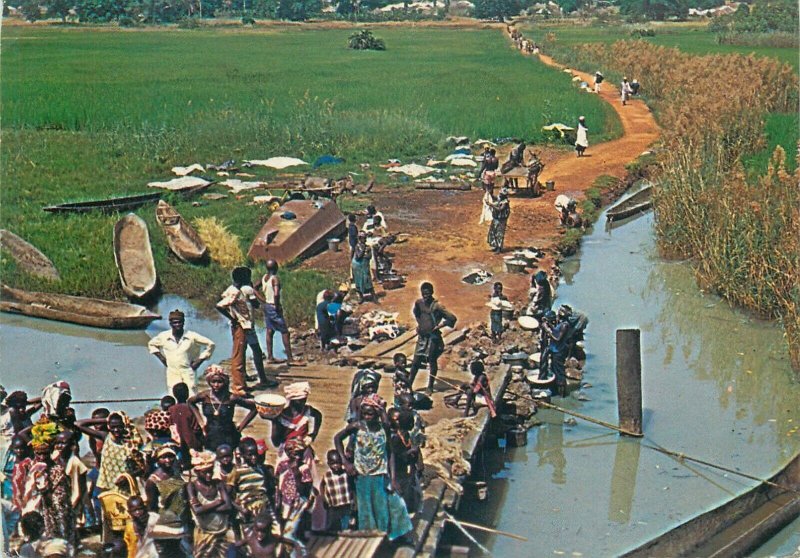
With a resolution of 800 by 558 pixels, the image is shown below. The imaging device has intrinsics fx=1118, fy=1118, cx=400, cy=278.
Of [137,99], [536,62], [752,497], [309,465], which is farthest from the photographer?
[536,62]

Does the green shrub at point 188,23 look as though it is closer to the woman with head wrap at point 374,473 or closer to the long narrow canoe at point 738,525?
the long narrow canoe at point 738,525

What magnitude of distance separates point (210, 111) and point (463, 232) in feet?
42.9

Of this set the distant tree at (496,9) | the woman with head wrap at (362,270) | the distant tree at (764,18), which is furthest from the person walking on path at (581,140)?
the distant tree at (496,9)

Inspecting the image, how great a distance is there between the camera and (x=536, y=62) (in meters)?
45.5

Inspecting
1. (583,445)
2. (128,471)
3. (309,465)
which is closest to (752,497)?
(583,445)

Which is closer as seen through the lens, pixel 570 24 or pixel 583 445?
pixel 583 445

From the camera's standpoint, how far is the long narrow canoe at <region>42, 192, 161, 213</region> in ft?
61.3

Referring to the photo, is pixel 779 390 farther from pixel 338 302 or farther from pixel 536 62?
pixel 536 62

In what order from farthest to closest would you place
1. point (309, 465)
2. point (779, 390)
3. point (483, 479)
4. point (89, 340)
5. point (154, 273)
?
1. point (154, 273)
2. point (89, 340)
3. point (779, 390)
4. point (483, 479)
5. point (309, 465)

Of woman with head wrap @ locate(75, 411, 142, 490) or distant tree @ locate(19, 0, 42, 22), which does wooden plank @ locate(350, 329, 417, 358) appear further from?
distant tree @ locate(19, 0, 42, 22)

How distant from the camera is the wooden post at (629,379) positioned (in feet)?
34.0

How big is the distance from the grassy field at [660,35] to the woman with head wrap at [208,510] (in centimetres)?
3730

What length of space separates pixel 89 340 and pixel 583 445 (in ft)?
21.1

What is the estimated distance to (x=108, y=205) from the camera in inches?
751
